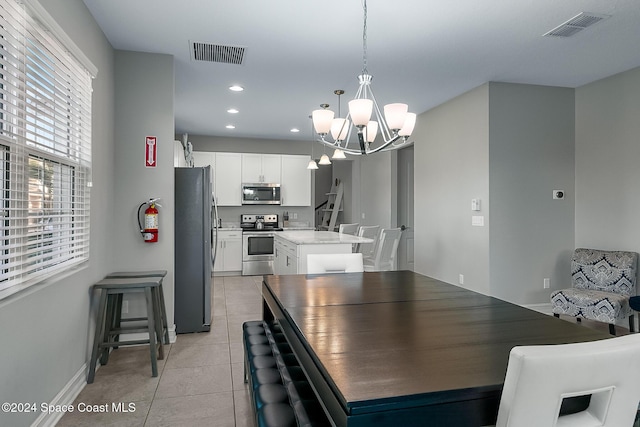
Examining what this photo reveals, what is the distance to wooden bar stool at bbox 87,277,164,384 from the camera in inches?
104

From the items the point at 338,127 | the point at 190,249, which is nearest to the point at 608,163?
the point at 338,127

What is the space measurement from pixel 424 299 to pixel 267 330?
3.12ft

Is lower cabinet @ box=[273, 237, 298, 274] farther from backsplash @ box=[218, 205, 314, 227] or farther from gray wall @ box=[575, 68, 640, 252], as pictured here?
gray wall @ box=[575, 68, 640, 252]

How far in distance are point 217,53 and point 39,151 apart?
1.91m

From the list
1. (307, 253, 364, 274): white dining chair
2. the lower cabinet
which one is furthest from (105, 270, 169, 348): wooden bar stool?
the lower cabinet

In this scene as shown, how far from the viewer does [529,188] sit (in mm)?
4340

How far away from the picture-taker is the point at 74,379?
7.92 ft

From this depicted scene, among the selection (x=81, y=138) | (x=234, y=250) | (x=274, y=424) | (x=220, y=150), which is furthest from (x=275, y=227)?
(x=274, y=424)

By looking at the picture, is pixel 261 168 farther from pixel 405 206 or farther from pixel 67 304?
pixel 67 304

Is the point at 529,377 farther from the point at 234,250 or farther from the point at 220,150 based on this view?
the point at 220,150

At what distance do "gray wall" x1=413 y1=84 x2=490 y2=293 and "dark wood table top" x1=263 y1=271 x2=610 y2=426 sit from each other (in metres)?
2.41

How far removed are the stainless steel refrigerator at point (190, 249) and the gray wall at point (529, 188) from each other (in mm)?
3085

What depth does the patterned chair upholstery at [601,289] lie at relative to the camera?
3.47 m

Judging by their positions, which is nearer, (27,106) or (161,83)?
(27,106)
